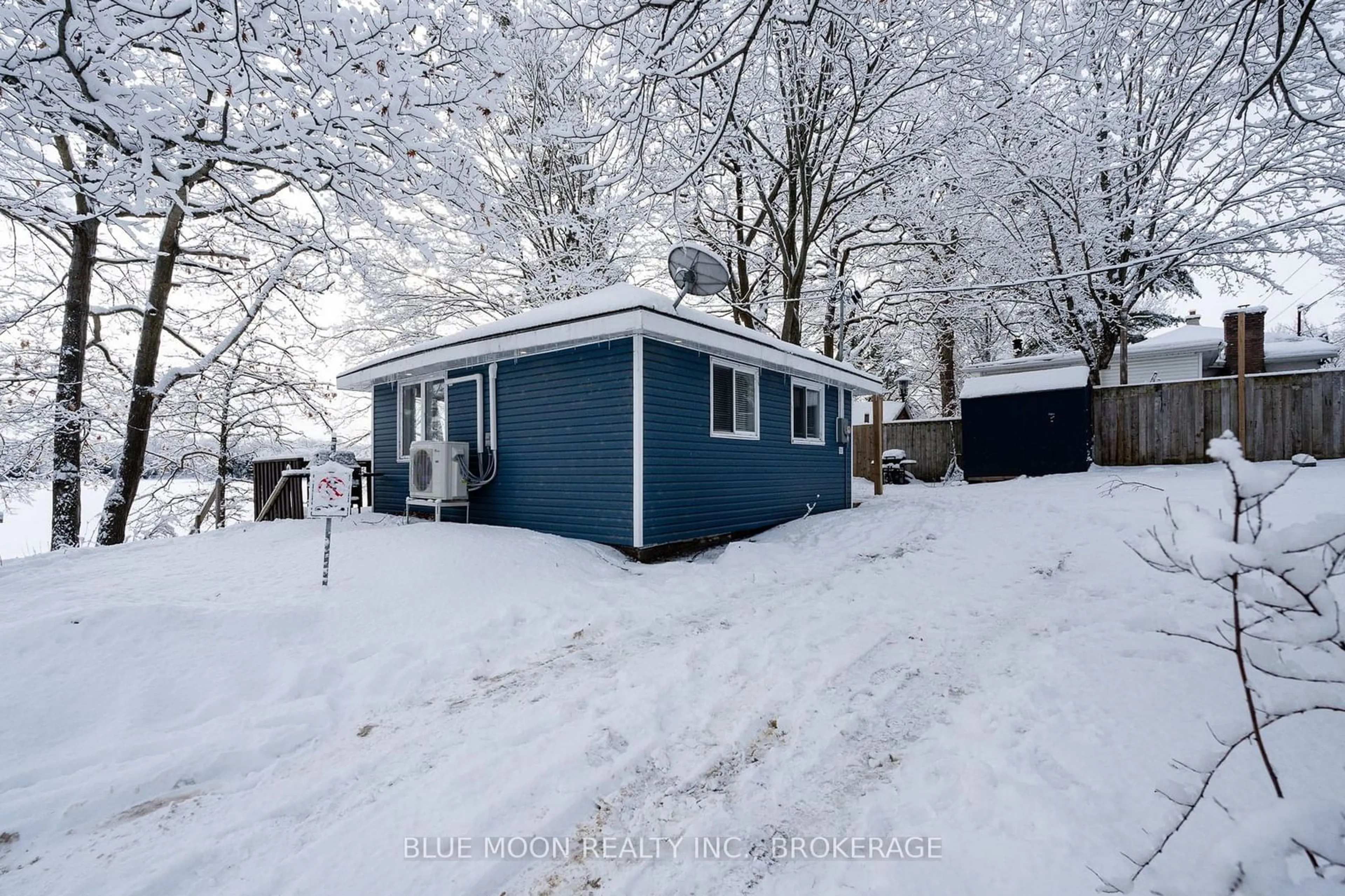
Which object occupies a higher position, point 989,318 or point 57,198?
point 989,318

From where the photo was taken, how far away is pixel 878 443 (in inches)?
576

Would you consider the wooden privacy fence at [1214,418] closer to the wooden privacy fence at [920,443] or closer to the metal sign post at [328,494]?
the wooden privacy fence at [920,443]

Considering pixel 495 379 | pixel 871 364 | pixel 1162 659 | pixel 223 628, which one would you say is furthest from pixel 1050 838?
pixel 871 364

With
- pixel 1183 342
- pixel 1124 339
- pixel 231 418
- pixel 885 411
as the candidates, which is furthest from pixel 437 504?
pixel 1183 342

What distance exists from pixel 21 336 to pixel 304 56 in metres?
10.4

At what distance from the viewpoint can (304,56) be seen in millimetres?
4379

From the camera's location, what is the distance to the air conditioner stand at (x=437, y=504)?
802 centimetres

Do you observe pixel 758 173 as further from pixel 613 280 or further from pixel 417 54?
pixel 417 54

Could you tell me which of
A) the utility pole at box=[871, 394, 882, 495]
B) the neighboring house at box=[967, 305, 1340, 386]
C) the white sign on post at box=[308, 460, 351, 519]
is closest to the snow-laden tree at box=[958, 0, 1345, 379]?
the neighboring house at box=[967, 305, 1340, 386]

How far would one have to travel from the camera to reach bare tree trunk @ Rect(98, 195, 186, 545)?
341 inches

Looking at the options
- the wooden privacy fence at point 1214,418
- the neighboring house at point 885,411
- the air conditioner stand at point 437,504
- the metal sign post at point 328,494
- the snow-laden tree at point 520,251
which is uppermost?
the snow-laden tree at point 520,251

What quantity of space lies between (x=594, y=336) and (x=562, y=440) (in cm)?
148

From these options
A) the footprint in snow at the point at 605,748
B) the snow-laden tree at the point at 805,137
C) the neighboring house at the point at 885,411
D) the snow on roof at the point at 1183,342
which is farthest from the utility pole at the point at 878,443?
the footprint in snow at the point at 605,748

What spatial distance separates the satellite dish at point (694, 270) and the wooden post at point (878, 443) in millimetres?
9144
